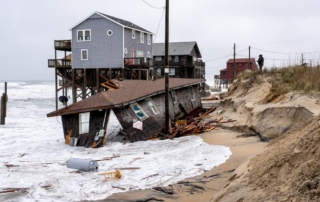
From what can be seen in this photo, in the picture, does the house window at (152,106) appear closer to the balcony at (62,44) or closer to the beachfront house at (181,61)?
the balcony at (62,44)

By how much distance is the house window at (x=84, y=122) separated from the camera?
566 inches

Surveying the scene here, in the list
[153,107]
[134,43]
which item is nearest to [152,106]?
[153,107]

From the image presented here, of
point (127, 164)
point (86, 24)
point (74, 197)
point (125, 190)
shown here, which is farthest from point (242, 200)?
point (86, 24)

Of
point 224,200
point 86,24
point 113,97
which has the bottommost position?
point 224,200

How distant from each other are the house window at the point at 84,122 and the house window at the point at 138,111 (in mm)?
2032

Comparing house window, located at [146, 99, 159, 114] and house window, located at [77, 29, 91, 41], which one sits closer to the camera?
house window, located at [146, 99, 159, 114]

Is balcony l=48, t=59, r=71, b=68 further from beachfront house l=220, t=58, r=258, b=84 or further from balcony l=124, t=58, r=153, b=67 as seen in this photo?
beachfront house l=220, t=58, r=258, b=84

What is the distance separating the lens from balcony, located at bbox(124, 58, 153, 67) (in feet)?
112

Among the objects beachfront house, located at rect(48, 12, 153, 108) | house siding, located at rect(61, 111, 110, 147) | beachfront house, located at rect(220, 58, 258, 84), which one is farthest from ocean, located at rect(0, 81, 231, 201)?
beachfront house, located at rect(220, 58, 258, 84)

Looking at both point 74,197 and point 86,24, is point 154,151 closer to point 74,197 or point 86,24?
point 74,197

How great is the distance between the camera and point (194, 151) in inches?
466

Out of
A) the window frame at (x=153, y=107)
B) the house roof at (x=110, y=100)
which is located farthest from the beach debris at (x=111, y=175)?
the window frame at (x=153, y=107)

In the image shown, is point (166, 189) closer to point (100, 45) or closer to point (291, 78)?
point (291, 78)

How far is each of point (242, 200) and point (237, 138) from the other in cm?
898
